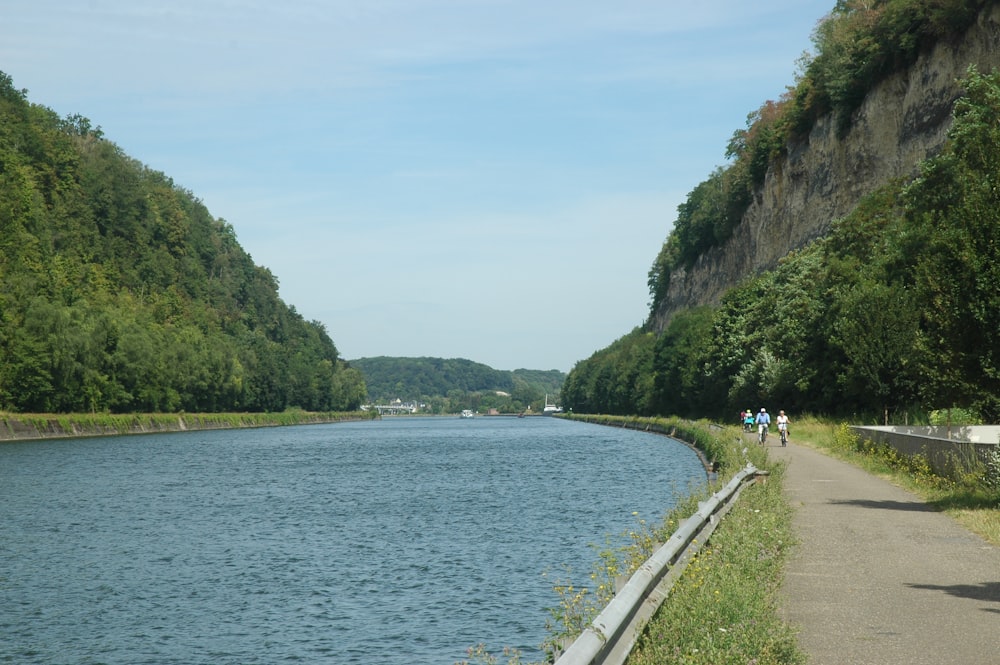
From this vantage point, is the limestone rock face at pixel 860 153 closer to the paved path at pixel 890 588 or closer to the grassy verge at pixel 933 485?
the grassy verge at pixel 933 485

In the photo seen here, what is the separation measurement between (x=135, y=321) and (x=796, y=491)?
108 metres

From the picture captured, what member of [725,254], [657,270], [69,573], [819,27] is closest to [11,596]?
[69,573]

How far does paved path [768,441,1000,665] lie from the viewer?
33.3 ft

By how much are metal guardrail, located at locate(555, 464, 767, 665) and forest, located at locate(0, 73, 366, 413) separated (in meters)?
81.8

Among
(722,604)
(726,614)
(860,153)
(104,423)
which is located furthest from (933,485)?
(104,423)

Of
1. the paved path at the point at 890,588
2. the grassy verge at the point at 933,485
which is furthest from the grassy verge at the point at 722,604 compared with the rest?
the grassy verge at the point at 933,485

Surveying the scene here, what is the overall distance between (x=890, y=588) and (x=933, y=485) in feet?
44.6

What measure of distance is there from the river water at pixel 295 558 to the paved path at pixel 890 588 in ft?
14.9

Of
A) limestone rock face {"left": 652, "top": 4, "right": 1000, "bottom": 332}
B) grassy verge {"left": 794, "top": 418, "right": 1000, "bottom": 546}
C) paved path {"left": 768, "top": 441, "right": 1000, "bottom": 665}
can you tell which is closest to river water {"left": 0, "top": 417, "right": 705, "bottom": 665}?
paved path {"left": 768, "top": 441, "right": 1000, "bottom": 665}

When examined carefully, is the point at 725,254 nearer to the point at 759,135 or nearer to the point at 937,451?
the point at 759,135

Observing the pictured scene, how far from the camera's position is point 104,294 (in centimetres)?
12431

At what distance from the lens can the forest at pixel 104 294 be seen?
92375 mm

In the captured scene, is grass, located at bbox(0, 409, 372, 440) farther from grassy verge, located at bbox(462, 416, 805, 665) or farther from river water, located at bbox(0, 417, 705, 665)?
grassy verge, located at bbox(462, 416, 805, 665)

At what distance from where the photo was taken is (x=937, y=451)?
27172 mm
